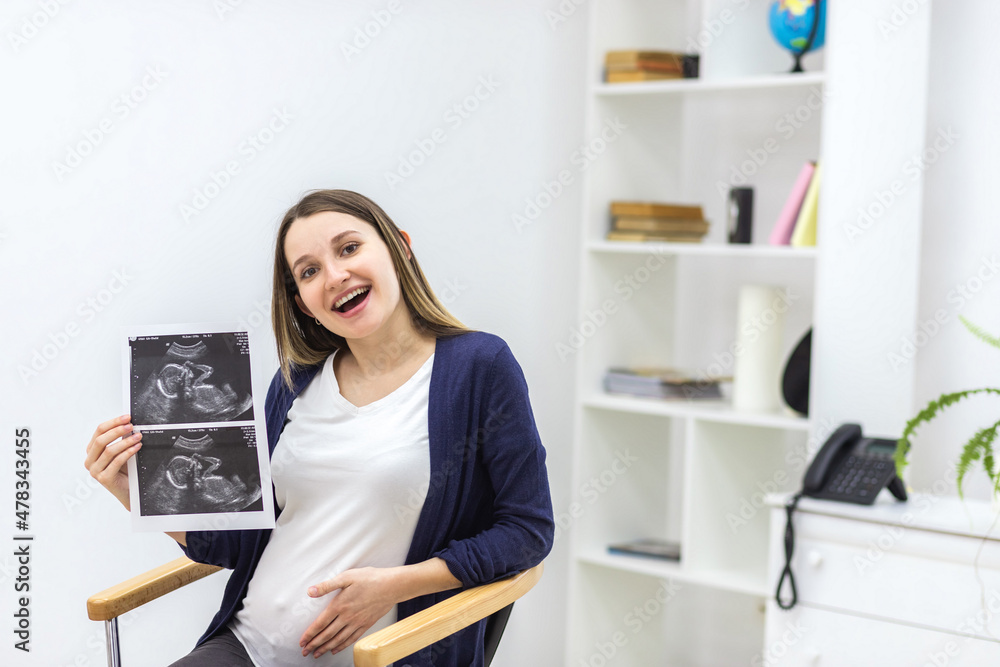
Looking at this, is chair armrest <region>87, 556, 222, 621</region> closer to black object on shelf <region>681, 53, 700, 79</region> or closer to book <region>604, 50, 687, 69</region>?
book <region>604, 50, 687, 69</region>

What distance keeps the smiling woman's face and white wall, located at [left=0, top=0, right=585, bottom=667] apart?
52 cm

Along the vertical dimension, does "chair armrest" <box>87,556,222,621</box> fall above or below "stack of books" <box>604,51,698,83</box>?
below

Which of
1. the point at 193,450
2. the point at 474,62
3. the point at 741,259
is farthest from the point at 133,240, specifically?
the point at 741,259

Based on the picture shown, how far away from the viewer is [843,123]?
7.40 feet

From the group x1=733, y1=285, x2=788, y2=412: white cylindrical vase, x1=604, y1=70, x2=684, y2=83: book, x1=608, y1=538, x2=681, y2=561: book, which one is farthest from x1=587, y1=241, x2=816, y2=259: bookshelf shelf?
x1=608, y1=538, x2=681, y2=561: book

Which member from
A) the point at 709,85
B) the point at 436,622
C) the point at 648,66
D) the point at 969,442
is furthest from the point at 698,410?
the point at 436,622

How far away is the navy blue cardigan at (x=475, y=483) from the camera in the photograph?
1.33 meters

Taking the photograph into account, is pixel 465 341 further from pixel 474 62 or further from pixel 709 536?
pixel 709 536

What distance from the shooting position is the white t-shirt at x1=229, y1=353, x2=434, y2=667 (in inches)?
52.3

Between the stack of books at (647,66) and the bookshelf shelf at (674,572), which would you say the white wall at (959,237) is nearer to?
the bookshelf shelf at (674,572)

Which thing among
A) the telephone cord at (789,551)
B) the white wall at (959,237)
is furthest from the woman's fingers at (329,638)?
the white wall at (959,237)

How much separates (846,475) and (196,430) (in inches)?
57.6

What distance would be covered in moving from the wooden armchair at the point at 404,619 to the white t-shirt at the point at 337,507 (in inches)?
5.1

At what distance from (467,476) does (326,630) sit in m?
0.30
